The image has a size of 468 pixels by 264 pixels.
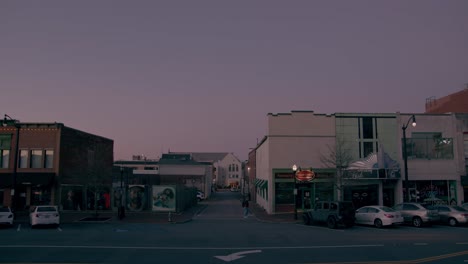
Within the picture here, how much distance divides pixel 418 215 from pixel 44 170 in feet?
108

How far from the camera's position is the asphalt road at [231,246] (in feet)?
49.2

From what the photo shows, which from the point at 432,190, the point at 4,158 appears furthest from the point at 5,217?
the point at 432,190

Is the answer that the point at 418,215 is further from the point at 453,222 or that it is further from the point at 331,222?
the point at 331,222

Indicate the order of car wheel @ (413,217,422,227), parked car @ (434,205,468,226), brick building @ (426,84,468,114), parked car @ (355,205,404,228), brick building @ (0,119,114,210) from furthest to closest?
1. brick building @ (426,84,468,114)
2. brick building @ (0,119,114,210)
3. parked car @ (434,205,468,226)
4. car wheel @ (413,217,422,227)
5. parked car @ (355,205,404,228)

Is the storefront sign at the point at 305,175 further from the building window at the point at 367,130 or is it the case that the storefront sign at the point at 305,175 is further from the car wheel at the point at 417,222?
the car wheel at the point at 417,222

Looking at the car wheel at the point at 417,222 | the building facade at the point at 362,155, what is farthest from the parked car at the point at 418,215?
the building facade at the point at 362,155

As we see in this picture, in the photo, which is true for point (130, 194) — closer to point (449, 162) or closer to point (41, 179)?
point (41, 179)

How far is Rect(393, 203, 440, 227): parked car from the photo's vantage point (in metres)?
26.4

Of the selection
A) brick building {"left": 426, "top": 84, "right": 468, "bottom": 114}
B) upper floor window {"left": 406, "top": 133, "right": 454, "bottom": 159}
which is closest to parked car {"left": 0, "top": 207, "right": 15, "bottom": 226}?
upper floor window {"left": 406, "top": 133, "right": 454, "bottom": 159}

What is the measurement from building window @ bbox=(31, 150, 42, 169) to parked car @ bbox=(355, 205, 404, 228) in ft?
97.4

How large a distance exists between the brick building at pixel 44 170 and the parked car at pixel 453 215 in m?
27.9

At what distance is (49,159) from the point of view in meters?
38.1

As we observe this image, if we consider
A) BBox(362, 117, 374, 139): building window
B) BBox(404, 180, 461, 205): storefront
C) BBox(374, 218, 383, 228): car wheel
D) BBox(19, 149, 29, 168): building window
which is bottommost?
BBox(374, 218, 383, 228): car wheel

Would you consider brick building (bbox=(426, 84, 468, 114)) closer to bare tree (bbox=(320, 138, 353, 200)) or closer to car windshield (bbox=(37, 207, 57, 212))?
bare tree (bbox=(320, 138, 353, 200))
